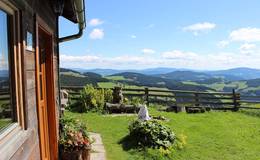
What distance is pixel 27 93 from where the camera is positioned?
356 centimetres

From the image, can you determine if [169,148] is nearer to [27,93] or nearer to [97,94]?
[27,93]

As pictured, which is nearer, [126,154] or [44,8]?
[44,8]

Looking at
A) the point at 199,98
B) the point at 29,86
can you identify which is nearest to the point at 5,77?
the point at 29,86

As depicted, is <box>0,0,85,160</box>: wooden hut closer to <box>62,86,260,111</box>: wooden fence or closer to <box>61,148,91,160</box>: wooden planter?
<box>61,148,91,160</box>: wooden planter

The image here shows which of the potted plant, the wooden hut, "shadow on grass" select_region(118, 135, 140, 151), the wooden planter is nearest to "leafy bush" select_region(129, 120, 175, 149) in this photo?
"shadow on grass" select_region(118, 135, 140, 151)

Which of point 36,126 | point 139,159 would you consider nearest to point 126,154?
point 139,159

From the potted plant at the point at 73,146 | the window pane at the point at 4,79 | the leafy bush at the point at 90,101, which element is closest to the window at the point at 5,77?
the window pane at the point at 4,79

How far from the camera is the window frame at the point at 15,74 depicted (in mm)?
2980

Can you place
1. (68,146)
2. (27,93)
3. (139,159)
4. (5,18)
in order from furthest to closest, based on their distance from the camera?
1. (139,159)
2. (68,146)
3. (27,93)
4. (5,18)

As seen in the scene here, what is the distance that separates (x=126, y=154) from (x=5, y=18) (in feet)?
20.0

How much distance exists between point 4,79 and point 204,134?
9.24m

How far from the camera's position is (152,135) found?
9.33 m

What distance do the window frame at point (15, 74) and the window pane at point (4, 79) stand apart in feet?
0.18

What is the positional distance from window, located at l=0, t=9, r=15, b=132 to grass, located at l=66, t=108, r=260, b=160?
5174mm
